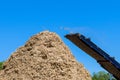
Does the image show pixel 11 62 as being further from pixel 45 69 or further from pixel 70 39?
pixel 70 39

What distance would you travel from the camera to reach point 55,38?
18.6 metres

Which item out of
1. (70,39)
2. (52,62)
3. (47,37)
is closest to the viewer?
(70,39)

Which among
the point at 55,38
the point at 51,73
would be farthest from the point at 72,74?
the point at 55,38

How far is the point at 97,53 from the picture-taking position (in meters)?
17.0

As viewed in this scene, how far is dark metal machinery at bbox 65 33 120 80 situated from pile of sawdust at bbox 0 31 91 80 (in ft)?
3.22

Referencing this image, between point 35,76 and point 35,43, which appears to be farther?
point 35,43

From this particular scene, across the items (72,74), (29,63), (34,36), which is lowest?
(72,74)

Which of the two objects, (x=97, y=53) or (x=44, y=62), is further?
(x=44, y=62)

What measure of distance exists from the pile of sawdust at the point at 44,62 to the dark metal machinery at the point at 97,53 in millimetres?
981

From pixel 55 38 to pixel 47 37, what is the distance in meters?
0.35

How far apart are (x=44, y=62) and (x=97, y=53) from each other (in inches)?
83.3

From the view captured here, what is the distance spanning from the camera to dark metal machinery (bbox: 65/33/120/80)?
16297 mm

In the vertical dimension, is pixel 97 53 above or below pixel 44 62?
below

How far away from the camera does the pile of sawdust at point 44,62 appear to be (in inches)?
673
